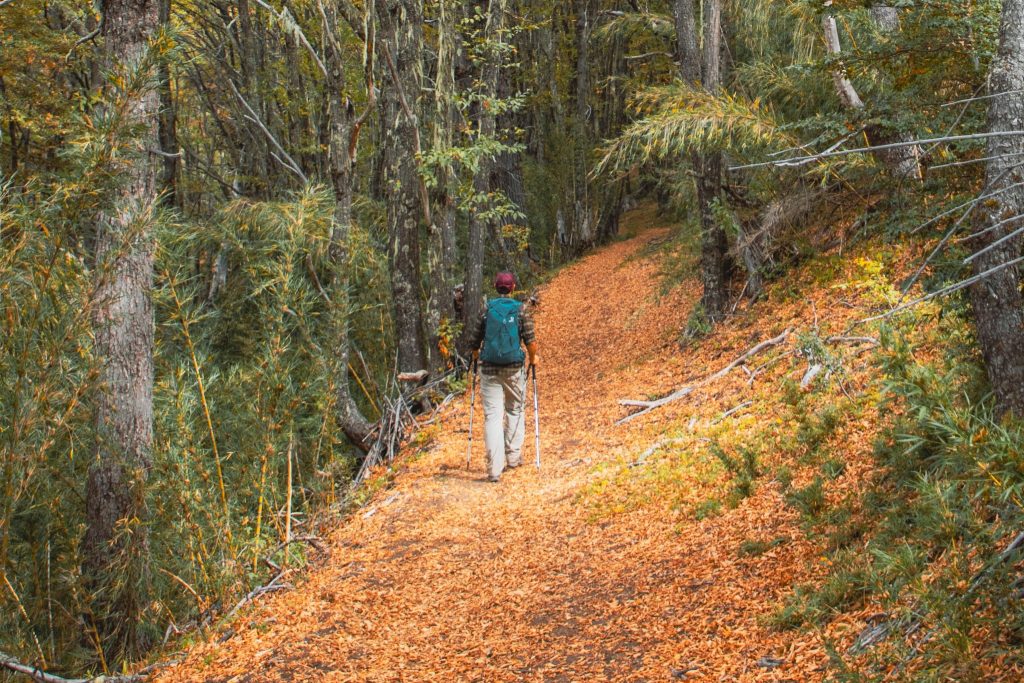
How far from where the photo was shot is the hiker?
8.31 metres

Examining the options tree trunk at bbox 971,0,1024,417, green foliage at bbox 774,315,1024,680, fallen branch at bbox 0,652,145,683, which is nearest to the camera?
green foliage at bbox 774,315,1024,680

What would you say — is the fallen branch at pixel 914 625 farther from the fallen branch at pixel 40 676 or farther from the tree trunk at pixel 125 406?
the tree trunk at pixel 125 406

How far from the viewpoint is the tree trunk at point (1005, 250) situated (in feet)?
12.1

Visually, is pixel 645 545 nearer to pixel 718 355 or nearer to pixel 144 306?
pixel 144 306

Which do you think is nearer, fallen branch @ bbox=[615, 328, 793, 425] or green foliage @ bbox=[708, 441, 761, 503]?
green foliage @ bbox=[708, 441, 761, 503]

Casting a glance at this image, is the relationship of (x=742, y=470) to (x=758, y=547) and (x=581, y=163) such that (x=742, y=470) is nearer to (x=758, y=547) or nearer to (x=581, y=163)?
(x=758, y=547)

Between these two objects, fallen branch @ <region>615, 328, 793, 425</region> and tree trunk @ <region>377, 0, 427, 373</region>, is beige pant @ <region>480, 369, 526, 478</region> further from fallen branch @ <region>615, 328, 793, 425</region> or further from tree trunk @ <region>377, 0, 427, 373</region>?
tree trunk @ <region>377, 0, 427, 373</region>

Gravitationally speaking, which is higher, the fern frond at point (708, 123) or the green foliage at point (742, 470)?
the fern frond at point (708, 123)

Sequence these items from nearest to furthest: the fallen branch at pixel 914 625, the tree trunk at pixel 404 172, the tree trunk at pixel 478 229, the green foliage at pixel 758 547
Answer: the fallen branch at pixel 914 625 → the green foliage at pixel 758 547 → the tree trunk at pixel 404 172 → the tree trunk at pixel 478 229

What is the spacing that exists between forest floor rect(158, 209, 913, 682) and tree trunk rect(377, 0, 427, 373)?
247 centimetres

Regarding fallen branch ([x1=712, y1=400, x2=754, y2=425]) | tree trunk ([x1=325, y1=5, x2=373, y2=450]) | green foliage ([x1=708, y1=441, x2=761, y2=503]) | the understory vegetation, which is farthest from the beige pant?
green foliage ([x1=708, y1=441, x2=761, y2=503])

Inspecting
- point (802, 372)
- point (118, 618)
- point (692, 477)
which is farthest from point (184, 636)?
point (802, 372)

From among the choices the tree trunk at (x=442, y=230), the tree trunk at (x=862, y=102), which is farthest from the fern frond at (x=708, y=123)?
the tree trunk at (x=442, y=230)

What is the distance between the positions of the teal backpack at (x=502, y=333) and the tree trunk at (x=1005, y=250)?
4834 millimetres
